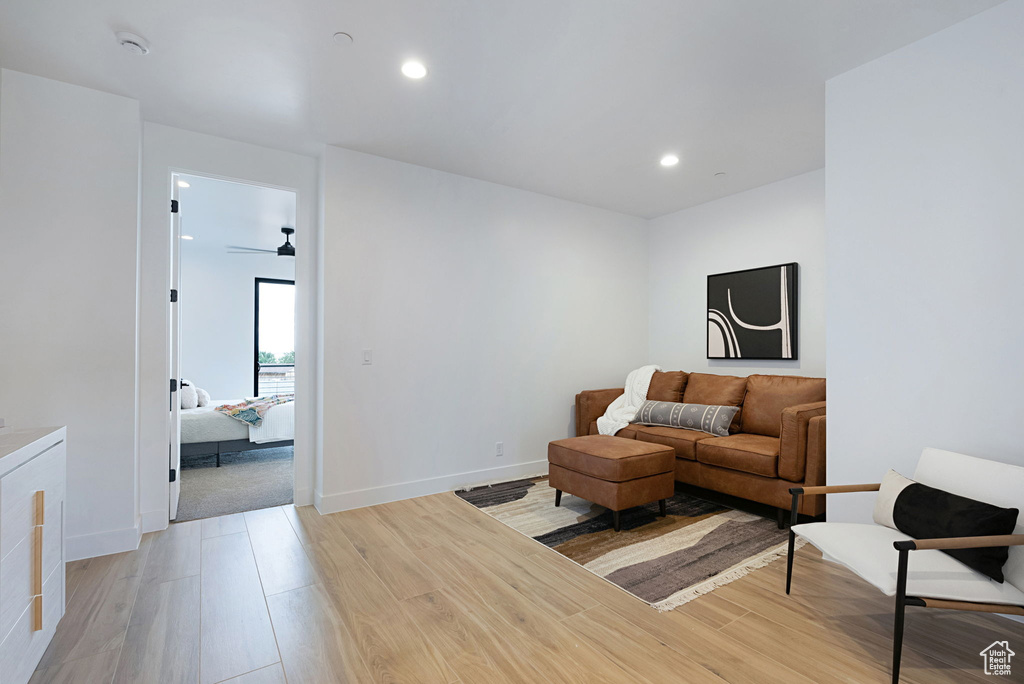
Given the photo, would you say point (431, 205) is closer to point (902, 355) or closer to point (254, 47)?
point (254, 47)

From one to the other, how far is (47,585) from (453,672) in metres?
1.59

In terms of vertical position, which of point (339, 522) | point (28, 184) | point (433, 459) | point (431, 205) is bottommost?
point (339, 522)

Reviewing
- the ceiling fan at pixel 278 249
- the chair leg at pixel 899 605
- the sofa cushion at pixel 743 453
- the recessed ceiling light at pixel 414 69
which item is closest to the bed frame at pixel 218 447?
the ceiling fan at pixel 278 249

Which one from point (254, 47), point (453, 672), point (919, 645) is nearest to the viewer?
point (453, 672)

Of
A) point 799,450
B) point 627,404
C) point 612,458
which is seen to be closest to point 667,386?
point 627,404

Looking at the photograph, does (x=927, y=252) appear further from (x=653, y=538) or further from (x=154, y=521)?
(x=154, y=521)

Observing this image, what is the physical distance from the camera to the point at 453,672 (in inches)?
68.8

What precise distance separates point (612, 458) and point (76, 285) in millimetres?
3360

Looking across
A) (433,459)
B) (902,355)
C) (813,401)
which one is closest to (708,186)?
(813,401)

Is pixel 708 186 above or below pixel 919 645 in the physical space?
above

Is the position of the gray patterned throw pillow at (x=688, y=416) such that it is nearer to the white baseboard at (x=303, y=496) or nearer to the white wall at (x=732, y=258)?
the white wall at (x=732, y=258)

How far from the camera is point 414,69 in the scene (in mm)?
2533

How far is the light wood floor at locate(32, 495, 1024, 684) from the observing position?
1752mm

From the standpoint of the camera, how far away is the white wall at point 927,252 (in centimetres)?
207
